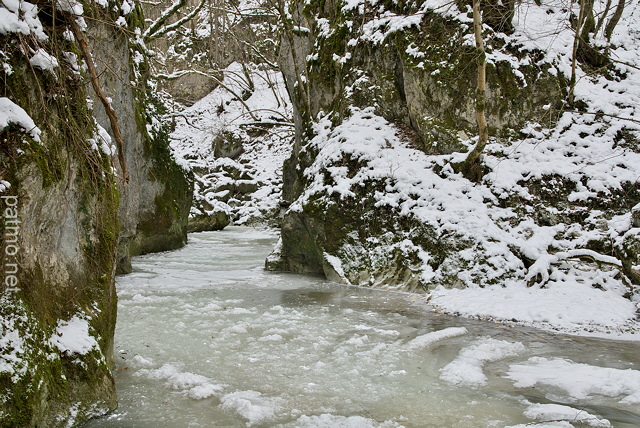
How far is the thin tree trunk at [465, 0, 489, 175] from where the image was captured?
7.71 meters

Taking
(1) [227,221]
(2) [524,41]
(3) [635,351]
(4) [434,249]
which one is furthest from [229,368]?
(1) [227,221]

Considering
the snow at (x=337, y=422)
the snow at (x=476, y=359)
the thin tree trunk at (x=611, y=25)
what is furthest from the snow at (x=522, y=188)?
the snow at (x=337, y=422)

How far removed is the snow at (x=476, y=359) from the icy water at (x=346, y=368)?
17mm

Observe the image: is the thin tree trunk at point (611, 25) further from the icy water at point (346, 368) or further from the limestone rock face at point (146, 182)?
the limestone rock face at point (146, 182)

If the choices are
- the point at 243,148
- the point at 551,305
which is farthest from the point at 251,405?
the point at 243,148

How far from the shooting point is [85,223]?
3471 mm

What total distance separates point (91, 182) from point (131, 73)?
21.6 ft

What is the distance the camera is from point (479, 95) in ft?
26.3

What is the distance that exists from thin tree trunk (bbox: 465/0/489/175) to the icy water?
293 cm

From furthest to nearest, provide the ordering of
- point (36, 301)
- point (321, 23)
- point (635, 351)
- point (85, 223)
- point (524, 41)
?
point (321, 23) → point (524, 41) → point (635, 351) → point (85, 223) → point (36, 301)

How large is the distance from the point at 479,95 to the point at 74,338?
23.5 feet

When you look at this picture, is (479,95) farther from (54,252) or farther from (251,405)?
(54,252)

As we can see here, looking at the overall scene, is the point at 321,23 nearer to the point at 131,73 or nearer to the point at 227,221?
the point at 131,73

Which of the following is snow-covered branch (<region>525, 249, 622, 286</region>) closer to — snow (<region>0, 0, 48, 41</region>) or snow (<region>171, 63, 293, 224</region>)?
snow (<region>0, 0, 48, 41</region>)
